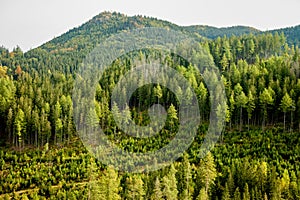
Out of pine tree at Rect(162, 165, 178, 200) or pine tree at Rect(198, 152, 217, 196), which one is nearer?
pine tree at Rect(162, 165, 178, 200)

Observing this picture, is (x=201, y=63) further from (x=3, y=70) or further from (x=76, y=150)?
(x=3, y=70)

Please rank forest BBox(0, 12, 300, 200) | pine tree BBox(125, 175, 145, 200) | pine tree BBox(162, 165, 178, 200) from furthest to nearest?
1. forest BBox(0, 12, 300, 200)
2. pine tree BBox(125, 175, 145, 200)
3. pine tree BBox(162, 165, 178, 200)

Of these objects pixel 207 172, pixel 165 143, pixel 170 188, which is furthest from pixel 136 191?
pixel 165 143

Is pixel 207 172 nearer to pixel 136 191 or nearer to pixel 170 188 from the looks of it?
pixel 170 188

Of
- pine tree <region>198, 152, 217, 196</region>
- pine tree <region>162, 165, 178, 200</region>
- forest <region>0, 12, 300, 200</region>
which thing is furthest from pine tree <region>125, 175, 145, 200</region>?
pine tree <region>198, 152, 217, 196</region>

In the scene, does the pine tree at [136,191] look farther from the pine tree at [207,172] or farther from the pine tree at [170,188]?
the pine tree at [207,172]

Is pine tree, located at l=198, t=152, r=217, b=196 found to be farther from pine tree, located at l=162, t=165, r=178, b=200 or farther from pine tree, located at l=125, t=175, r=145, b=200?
pine tree, located at l=125, t=175, r=145, b=200

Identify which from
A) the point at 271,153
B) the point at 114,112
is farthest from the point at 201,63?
the point at 271,153

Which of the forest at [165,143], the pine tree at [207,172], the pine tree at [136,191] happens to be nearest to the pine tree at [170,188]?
the forest at [165,143]

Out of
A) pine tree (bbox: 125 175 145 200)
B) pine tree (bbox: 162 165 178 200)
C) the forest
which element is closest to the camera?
pine tree (bbox: 162 165 178 200)
